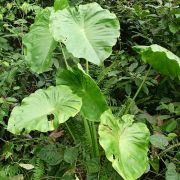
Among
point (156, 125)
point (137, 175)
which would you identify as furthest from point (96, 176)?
point (156, 125)

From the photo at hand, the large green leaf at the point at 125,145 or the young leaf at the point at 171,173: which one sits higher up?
the large green leaf at the point at 125,145

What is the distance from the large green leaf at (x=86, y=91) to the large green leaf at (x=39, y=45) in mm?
148

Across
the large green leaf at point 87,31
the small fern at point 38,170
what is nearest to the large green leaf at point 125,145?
the large green leaf at point 87,31

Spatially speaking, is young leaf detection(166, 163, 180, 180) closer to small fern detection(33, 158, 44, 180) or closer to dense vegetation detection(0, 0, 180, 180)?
dense vegetation detection(0, 0, 180, 180)

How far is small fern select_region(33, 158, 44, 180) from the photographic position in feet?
5.52

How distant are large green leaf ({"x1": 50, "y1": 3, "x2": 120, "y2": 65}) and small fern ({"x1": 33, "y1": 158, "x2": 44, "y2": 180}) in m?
0.58

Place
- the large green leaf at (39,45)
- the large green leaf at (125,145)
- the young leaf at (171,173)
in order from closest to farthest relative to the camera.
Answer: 1. the large green leaf at (125,145)
2. the young leaf at (171,173)
3. the large green leaf at (39,45)

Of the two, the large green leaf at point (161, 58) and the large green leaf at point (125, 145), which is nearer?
the large green leaf at point (125, 145)

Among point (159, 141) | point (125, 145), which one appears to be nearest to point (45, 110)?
point (125, 145)

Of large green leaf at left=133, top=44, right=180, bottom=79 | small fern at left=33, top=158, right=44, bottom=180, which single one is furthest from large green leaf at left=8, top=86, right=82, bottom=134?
large green leaf at left=133, top=44, right=180, bottom=79

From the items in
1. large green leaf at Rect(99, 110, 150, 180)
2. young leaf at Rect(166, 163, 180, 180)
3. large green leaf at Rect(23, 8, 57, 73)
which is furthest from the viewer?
large green leaf at Rect(23, 8, 57, 73)

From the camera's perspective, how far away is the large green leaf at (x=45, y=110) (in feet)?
4.93

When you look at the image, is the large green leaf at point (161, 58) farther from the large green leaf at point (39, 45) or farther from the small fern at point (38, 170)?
the small fern at point (38, 170)

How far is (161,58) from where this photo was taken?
1.70 metres
